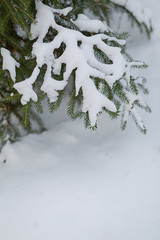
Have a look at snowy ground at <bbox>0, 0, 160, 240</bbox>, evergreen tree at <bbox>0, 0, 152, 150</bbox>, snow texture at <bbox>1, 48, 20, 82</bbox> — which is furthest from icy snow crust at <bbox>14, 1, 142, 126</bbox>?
snowy ground at <bbox>0, 0, 160, 240</bbox>

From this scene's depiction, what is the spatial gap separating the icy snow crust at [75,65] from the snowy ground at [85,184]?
33.0 inches

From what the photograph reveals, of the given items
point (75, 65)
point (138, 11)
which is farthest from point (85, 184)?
point (138, 11)

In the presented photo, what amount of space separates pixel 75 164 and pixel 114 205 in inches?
21.6

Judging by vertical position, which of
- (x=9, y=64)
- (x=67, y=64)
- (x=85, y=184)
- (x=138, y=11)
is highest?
(x=138, y=11)

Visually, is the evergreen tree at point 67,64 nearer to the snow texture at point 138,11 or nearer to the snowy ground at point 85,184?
the snowy ground at point 85,184

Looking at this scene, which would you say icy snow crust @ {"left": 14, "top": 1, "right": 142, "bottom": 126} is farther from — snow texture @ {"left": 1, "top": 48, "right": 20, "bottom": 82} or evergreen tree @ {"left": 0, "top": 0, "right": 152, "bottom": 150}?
snow texture @ {"left": 1, "top": 48, "right": 20, "bottom": 82}

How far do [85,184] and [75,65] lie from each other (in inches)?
42.0

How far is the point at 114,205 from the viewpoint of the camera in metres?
1.75

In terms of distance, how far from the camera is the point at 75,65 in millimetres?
1354

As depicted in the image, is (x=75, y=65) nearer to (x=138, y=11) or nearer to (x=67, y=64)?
(x=67, y=64)

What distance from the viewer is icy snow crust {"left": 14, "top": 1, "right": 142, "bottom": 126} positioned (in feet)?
4.32

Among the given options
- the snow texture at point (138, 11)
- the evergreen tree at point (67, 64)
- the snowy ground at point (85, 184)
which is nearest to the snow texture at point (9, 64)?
the evergreen tree at point (67, 64)

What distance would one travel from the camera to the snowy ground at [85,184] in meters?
1.66

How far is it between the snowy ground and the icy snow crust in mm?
837
